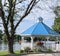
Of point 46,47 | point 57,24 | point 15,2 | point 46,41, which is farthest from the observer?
point 57,24

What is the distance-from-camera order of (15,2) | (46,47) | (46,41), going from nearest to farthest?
(15,2) < (46,47) < (46,41)

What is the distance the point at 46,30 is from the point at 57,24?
47893 millimetres

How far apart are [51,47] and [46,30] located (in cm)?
264

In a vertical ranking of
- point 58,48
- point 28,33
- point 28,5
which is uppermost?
point 28,5

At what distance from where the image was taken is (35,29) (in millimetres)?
38062

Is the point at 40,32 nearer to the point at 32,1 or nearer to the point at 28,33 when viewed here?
the point at 28,33

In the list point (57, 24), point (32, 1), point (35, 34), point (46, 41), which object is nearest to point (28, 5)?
point (32, 1)

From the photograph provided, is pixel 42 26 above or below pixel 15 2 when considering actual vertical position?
below

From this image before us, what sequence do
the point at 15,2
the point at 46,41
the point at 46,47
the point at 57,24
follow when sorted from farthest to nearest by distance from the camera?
the point at 57,24, the point at 46,41, the point at 46,47, the point at 15,2

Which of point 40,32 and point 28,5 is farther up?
point 28,5

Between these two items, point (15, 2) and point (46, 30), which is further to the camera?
point (46, 30)

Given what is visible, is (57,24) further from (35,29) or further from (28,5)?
(28,5)

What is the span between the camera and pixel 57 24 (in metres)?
85.6

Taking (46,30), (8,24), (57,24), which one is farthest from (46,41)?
(57,24)
